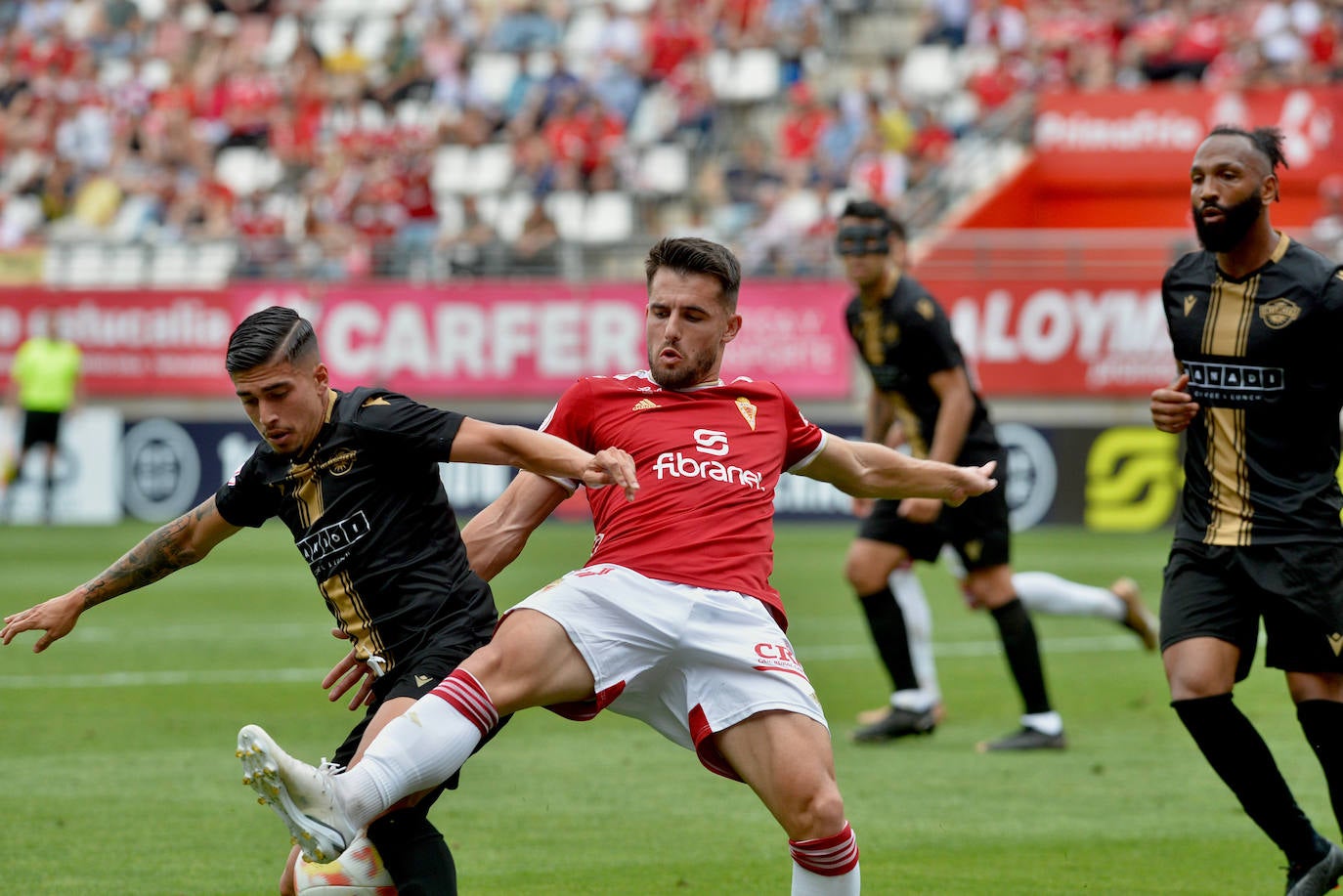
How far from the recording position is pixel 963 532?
29.9 feet

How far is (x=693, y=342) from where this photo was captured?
530cm

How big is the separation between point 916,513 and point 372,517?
4116 millimetres

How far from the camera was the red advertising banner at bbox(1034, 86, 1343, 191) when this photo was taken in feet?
75.9

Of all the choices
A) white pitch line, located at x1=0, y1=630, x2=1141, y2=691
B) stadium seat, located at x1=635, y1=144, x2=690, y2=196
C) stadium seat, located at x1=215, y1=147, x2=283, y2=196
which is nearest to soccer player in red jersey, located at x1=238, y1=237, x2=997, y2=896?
white pitch line, located at x1=0, y1=630, x2=1141, y2=691

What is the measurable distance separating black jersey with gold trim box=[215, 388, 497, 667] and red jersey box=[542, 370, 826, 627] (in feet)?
1.45

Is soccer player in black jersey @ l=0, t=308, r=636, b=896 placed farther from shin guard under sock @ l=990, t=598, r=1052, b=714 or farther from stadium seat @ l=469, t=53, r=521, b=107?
stadium seat @ l=469, t=53, r=521, b=107

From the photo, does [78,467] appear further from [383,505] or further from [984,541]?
[383,505]

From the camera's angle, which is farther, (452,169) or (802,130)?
(452,169)

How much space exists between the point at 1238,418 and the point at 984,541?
125 inches

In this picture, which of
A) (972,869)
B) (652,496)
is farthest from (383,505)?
(972,869)

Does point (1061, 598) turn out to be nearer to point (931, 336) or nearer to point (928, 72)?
point (931, 336)

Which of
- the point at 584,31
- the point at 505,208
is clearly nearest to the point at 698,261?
the point at 505,208

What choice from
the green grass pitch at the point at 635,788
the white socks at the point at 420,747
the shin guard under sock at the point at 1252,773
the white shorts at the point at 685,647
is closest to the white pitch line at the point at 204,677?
the green grass pitch at the point at 635,788

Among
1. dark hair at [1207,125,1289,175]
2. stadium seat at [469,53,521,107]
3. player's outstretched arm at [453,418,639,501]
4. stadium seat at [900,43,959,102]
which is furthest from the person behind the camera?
stadium seat at [469,53,521,107]
